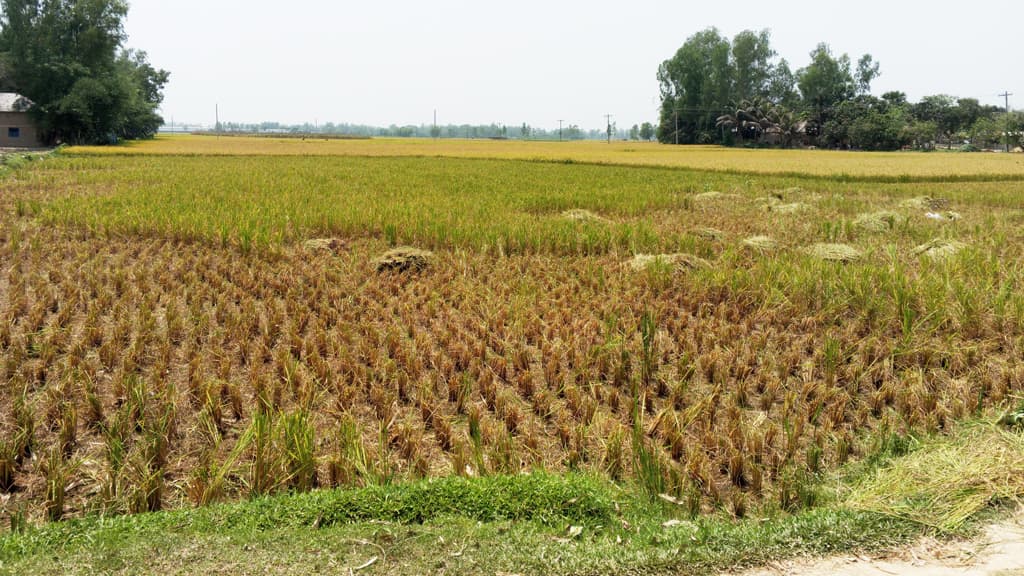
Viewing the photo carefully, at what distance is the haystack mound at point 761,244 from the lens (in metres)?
9.67

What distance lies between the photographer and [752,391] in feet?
16.4

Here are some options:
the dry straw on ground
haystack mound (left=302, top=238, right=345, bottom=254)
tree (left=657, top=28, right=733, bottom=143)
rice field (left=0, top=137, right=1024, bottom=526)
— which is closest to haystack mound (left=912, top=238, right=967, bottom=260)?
rice field (left=0, top=137, right=1024, bottom=526)

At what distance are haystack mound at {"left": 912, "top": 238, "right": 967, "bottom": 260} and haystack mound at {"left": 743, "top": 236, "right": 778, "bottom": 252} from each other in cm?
192

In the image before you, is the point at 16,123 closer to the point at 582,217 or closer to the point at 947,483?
the point at 582,217

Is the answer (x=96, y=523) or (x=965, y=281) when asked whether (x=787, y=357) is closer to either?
(x=965, y=281)

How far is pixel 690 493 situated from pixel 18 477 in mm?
3534

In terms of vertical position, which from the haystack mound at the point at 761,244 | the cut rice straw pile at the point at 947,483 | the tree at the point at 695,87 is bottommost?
the cut rice straw pile at the point at 947,483

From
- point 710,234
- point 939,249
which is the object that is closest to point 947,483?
point 939,249

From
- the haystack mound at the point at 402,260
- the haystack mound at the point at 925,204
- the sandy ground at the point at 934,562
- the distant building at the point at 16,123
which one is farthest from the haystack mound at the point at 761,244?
the distant building at the point at 16,123

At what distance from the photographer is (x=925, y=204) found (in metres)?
15.8

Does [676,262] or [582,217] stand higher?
[582,217]

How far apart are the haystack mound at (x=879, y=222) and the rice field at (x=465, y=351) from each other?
0.09m

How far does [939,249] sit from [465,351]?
7.53 m

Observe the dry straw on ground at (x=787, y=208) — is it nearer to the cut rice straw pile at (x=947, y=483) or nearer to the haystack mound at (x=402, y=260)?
the haystack mound at (x=402, y=260)
